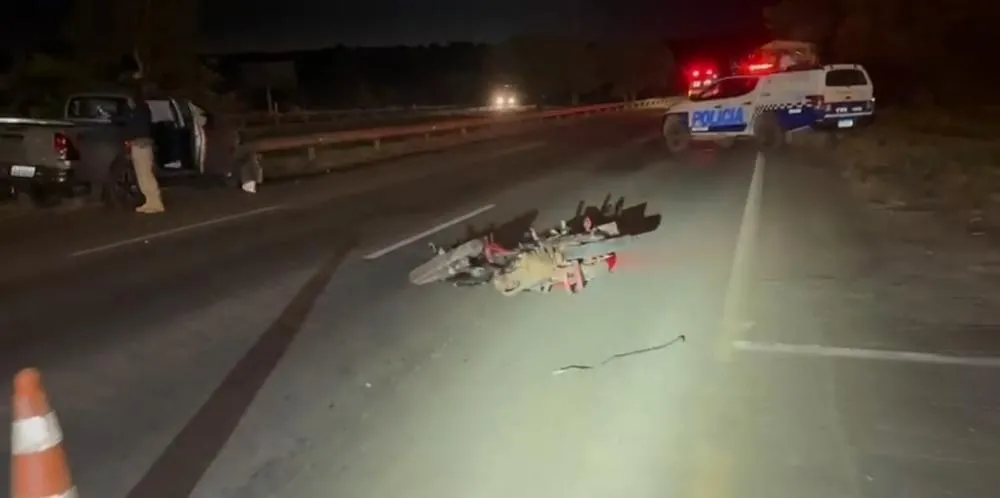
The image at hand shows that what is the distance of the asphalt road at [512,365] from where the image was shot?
5305 millimetres

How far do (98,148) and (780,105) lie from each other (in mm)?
16450

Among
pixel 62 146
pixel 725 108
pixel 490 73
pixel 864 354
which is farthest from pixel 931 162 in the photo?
pixel 490 73

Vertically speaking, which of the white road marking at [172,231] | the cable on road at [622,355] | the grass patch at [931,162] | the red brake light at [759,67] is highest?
the red brake light at [759,67]

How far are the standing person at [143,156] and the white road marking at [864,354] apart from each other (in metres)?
11.7

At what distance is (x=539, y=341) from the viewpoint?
7.90 meters

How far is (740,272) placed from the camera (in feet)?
34.7

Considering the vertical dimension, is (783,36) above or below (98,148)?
above

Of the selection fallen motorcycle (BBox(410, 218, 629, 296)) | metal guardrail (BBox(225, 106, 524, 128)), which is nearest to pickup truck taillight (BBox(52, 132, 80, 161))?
fallen motorcycle (BBox(410, 218, 629, 296))

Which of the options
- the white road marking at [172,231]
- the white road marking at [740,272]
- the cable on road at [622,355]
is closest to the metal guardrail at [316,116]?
the white road marking at [172,231]

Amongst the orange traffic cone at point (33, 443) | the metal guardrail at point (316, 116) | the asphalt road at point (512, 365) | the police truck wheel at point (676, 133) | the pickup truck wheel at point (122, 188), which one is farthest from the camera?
the metal guardrail at point (316, 116)

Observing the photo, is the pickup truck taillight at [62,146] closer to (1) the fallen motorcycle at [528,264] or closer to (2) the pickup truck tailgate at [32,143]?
(2) the pickup truck tailgate at [32,143]

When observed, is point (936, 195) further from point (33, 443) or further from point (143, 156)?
point (33, 443)

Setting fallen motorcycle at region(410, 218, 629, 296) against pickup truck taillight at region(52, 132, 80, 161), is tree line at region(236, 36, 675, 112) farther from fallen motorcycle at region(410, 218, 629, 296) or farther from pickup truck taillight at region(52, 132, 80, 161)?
fallen motorcycle at region(410, 218, 629, 296)

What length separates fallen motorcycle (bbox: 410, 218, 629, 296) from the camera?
991 centimetres
